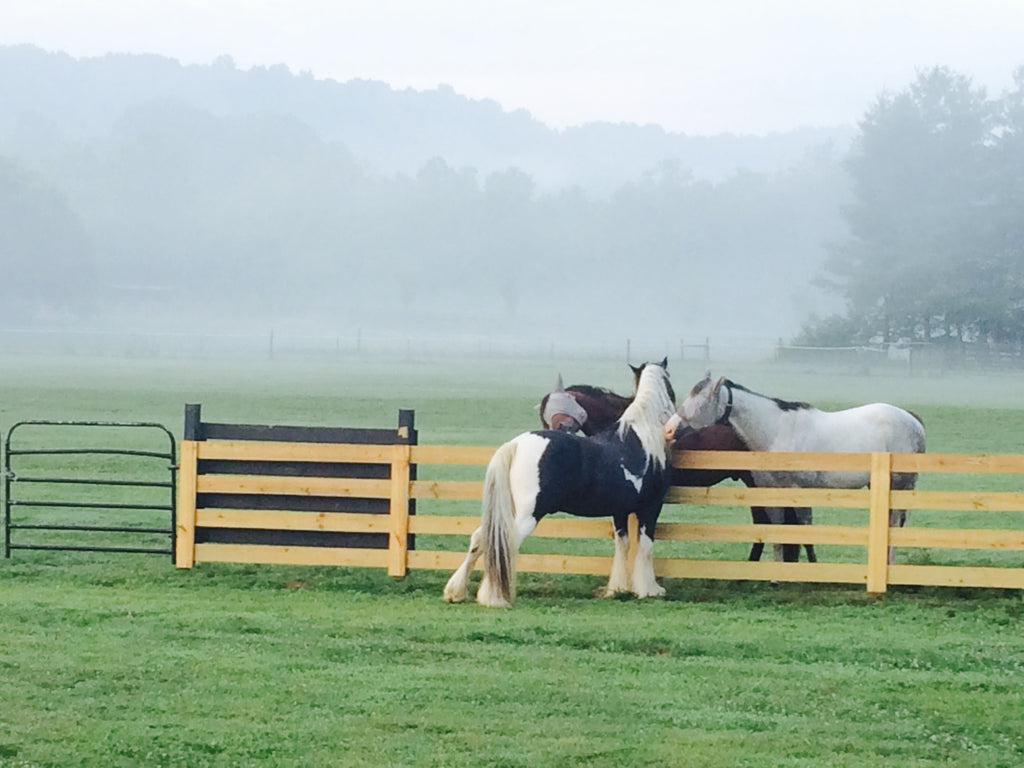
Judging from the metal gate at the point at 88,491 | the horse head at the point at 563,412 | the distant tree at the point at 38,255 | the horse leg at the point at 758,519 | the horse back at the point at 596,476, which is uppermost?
the distant tree at the point at 38,255

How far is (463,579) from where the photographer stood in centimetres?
1059

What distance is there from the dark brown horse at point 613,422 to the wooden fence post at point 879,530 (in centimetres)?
87

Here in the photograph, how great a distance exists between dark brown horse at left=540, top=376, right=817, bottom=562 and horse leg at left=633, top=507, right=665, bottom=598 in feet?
2.01

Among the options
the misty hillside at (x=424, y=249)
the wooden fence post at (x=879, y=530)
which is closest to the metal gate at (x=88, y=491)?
the wooden fence post at (x=879, y=530)

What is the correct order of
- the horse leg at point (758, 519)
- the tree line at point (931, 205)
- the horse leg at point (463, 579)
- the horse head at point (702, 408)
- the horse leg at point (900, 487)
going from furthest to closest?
the tree line at point (931, 205) < the horse leg at point (900, 487) < the horse leg at point (758, 519) < the horse head at point (702, 408) < the horse leg at point (463, 579)

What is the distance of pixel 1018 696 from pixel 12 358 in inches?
2688

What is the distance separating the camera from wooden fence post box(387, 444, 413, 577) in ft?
37.8

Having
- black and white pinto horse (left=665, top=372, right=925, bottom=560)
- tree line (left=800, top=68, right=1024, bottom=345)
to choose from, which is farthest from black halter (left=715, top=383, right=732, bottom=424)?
tree line (left=800, top=68, right=1024, bottom=345)

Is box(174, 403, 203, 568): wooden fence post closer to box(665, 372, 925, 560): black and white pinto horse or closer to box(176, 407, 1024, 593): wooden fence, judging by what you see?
box(176, 407, 1024, 593): wooden fence

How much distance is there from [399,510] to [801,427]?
3.14m

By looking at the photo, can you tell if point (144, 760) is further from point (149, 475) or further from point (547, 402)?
point (149, 475)

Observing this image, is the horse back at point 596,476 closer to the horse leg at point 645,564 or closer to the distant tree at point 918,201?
the horse leg at point 645,564

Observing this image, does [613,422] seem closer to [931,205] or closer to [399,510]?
[399,510]

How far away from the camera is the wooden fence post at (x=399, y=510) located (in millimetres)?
11523
